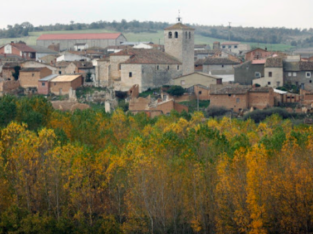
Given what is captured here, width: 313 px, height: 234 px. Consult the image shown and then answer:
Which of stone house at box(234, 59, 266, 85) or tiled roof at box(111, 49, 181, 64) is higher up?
tiled roof at box(111, 49, 181, 64)

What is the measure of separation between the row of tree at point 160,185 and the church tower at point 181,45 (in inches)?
1109

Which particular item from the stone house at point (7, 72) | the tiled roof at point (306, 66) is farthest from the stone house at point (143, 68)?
the tiled roof at point (306, 66)

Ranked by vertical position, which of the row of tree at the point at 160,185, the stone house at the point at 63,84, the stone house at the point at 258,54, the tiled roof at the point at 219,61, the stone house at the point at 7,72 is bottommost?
the row of tree at the point at 160,185

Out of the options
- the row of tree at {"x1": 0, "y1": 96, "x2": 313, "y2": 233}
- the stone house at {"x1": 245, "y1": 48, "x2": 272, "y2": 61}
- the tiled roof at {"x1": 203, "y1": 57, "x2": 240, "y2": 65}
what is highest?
the stone house at {"x1": 245, "y1": 48, "x2": 272, "y2": 61}

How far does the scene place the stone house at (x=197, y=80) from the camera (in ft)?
173

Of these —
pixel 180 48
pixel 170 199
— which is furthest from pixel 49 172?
pixel 180 48

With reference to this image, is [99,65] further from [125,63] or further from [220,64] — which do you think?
[220,64]

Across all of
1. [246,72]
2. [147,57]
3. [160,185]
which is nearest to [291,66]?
[246,72]

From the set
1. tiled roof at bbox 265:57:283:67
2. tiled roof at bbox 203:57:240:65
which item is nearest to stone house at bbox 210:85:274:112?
tiled roof at bbox 265:57:283:67

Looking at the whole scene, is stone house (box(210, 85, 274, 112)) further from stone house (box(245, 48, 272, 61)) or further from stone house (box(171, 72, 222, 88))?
stone house (box(245, 48, 272, 61))

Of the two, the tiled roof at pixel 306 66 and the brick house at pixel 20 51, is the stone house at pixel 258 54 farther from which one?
the brick house at pixel 20 51

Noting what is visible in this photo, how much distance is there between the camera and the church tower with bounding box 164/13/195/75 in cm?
5797

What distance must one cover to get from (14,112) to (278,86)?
22507 millimetres

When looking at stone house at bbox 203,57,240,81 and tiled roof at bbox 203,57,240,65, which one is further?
tiled roof at bbox 203,57,240,65
